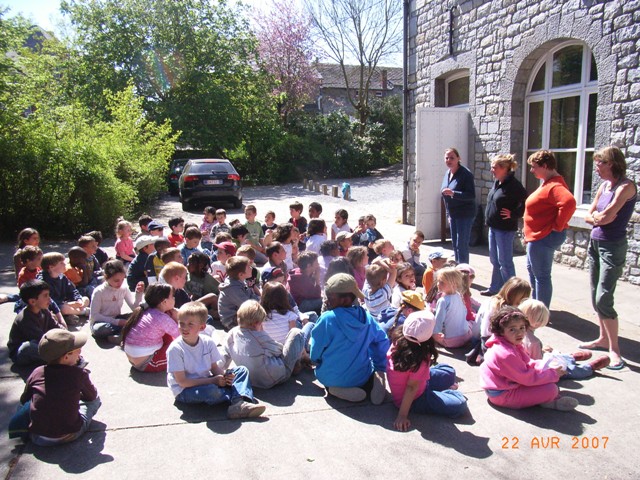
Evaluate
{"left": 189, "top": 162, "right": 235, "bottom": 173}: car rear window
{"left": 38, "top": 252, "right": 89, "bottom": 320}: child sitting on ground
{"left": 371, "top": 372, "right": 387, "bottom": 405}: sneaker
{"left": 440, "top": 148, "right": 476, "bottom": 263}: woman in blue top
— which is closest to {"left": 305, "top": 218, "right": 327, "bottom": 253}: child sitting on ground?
{"left": 440, "top": 148, "right": 476, "bottom": 263}: woman in blue top

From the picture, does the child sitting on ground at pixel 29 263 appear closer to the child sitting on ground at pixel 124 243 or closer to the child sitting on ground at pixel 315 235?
the child sitting on ground at pixel 124 243

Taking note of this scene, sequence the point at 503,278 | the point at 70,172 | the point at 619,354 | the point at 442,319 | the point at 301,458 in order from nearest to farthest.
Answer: the point at 301,458 < the point at 619,354 < the point at 442,319 < the point at 503,278 < the point at 70,172

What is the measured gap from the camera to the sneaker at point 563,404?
3.80 meters

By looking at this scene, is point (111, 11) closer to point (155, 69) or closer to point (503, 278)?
point (155, 69)

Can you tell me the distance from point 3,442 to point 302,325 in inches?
106

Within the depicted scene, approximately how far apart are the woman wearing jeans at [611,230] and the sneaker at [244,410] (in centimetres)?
302

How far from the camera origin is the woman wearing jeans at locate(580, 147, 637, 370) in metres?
4.61

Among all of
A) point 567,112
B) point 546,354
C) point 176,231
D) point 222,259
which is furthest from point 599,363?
point 176,231

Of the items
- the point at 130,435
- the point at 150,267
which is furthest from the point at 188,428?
the point at 150,267

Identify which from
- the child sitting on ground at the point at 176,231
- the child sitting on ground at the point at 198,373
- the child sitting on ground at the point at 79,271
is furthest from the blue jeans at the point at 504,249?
the child sitting on ground at the point at 79,271

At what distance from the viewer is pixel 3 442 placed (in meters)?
3.51

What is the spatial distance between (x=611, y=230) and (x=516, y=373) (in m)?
1.80

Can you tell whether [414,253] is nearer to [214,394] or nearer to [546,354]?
[546,354]

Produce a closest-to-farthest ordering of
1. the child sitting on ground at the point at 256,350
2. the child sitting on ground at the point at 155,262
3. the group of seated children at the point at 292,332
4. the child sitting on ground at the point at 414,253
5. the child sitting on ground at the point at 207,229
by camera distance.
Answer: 1. the group of seated children at the point at 292,332
2. the child sitting on ground at the point at 256,350
3. the child sitting on ground at the point at 155,262
4. the child sitting on ground at the point at 414,253
5. the child sitting on ground at the point at 207,229
